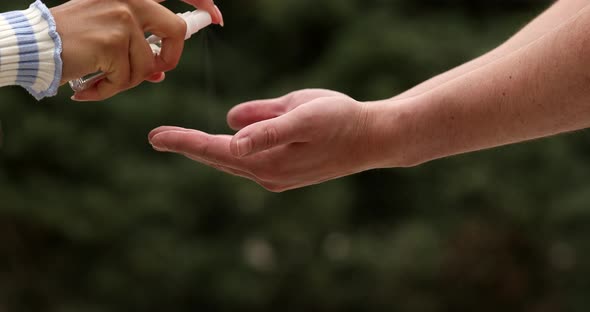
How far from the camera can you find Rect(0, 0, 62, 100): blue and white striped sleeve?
115 cm

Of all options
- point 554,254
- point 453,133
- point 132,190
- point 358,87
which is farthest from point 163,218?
point 453,133

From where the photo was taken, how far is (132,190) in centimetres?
313

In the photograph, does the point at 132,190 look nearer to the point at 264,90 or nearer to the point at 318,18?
the point at 264,90

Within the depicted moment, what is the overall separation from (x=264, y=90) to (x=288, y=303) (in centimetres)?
78

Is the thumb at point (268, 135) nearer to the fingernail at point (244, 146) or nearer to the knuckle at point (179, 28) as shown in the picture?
the fingernail at point (244, 146)

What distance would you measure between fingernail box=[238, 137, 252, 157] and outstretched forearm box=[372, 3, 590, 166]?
23cm

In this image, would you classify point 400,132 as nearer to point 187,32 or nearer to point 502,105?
point 502,105

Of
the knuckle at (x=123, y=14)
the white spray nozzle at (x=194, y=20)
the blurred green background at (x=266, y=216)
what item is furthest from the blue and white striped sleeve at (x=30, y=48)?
the blurred green background at (x=266, y=216)

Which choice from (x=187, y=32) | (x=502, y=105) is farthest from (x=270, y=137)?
(x=502, y=105)

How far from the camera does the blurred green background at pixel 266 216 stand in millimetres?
3121

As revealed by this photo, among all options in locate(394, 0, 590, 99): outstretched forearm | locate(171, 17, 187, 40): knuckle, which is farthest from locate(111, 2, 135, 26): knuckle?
locate(394, 0, 590, 99): outstretched forearm

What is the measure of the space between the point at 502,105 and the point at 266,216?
193 centimetres

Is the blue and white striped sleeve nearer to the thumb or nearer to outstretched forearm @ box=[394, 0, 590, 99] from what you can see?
the thumb

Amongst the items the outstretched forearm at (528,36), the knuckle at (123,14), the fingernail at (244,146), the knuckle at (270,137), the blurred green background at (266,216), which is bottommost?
the blurred green background at (266,216)
